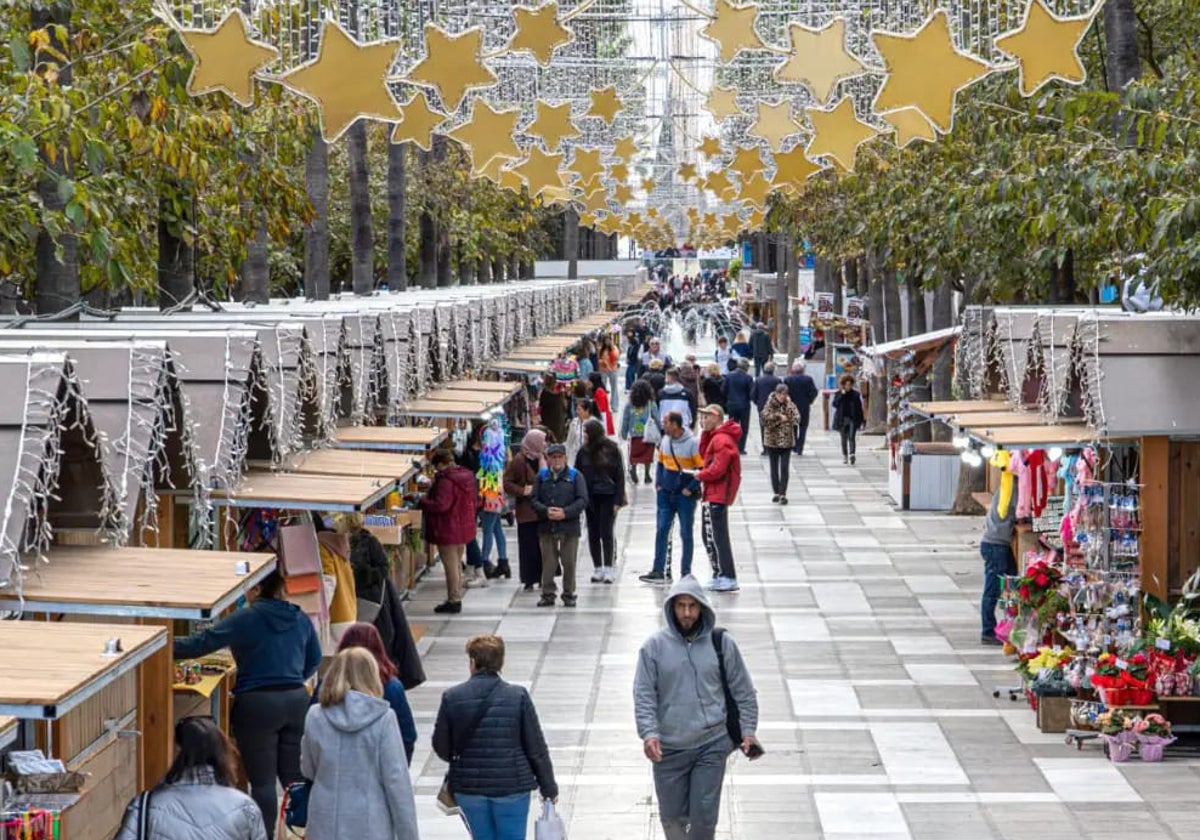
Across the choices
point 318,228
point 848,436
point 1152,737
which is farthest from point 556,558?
point 848,436

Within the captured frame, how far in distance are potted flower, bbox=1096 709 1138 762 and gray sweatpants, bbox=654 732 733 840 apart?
13.4 feet

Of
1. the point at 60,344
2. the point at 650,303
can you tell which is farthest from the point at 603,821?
the point at 650,303

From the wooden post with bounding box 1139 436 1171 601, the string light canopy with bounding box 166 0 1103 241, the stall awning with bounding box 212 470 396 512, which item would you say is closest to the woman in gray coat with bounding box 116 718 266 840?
the stall awning with bounding box 212 470 396 512

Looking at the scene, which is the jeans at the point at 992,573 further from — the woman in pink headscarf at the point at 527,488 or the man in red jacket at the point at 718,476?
the woman in pink headscarf at the point at 527,488

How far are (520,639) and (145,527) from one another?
742 cm

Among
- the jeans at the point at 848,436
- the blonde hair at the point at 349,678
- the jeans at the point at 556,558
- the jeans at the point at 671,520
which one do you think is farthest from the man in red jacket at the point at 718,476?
the jeans at the point at 848,436

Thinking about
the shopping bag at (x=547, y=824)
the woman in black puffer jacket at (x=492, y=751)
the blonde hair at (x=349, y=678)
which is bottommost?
the shopping bag at (x=547, y=824)

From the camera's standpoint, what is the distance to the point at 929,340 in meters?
26.5

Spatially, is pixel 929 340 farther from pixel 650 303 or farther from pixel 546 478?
pixel 650 303

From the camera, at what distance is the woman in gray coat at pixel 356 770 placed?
8492 mm

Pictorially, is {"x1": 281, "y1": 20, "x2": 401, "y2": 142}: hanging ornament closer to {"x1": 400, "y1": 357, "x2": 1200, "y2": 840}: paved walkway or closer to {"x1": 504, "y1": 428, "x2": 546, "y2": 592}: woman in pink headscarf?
{"x1": 400, "y1": 357, "x2": 1200, "y2": 840}: paved walkway

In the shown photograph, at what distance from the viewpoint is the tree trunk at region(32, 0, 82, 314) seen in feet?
43.8

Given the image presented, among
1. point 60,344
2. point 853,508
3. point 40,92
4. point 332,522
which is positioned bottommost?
point 853,508

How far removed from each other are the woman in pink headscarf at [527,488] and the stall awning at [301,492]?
729cm
